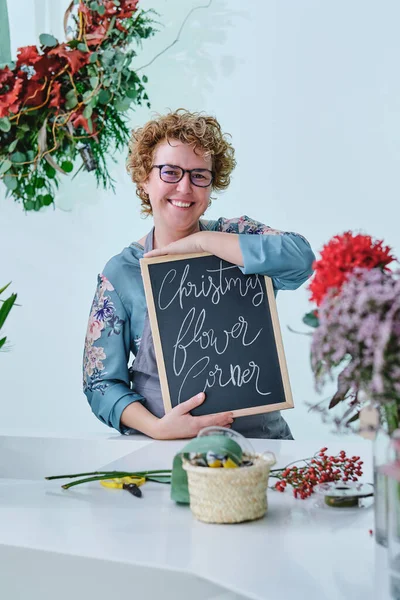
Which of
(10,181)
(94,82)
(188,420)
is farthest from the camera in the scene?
(10,181)

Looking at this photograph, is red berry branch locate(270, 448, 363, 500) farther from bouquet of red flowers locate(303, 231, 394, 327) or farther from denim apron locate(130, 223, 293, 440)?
denim apron locate(130, 223, 293, 440)

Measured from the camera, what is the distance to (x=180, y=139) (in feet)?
6.74

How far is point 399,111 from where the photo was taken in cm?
356

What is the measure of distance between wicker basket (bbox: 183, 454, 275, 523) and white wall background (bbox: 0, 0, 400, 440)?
2405 millimetres

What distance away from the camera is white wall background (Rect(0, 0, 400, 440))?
11.8 feet

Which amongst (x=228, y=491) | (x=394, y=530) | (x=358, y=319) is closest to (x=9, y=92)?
(x=228, y=491)

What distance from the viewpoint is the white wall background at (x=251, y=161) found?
11.8 ft

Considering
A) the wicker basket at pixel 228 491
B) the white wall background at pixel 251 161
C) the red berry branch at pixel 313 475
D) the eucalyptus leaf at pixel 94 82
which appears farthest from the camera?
the white wall background at pixel 251 161

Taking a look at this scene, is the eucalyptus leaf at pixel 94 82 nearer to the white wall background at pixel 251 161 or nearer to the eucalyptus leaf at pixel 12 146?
the eucalyptus leaf at pixel 12 146

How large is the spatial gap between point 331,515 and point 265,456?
0.15 meters

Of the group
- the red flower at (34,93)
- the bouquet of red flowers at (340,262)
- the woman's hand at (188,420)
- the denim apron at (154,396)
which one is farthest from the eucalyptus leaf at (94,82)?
the bouquet of red flowers at (340,262)

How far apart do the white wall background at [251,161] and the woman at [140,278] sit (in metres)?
1.56

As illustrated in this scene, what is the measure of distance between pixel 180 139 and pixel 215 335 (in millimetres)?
552

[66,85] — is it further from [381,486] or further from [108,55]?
[381,486]
